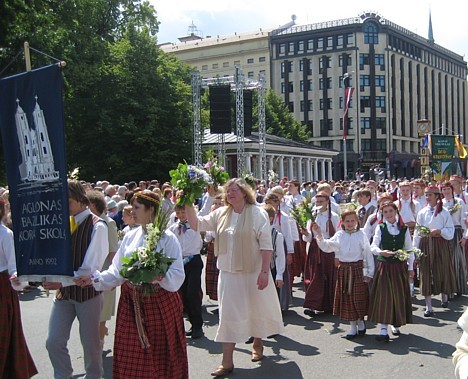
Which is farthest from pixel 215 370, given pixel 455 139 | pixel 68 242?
pixel 455 139

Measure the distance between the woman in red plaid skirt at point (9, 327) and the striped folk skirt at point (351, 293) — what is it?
4294 millimetres

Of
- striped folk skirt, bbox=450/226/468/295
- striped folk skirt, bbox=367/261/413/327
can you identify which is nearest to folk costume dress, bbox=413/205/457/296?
striped folk skirt, bbox=450/226/468/295

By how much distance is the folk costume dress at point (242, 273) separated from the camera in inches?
243

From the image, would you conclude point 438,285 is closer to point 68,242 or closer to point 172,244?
point 172,244

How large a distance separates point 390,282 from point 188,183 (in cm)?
334

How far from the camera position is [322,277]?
909 centimetres

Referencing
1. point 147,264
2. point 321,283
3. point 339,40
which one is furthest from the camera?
point 339,40

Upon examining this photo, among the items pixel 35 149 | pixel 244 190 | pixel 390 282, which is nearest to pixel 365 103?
pixel 390 282

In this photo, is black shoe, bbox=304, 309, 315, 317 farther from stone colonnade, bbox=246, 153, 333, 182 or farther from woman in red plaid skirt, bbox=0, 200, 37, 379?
stone colonnade, bbox=246, 153, 333, 182

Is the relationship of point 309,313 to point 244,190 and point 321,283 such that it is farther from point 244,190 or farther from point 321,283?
point 244,190

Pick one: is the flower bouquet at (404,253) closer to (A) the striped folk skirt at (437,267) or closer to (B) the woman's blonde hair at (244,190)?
(A) the striped folk skirt at (437,267)

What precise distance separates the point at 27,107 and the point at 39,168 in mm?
498

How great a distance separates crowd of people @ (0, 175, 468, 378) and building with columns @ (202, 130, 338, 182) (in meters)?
25.6

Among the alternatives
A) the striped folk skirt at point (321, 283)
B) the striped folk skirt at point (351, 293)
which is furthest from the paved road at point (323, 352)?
the striped folk skirt at point (351, 293)
